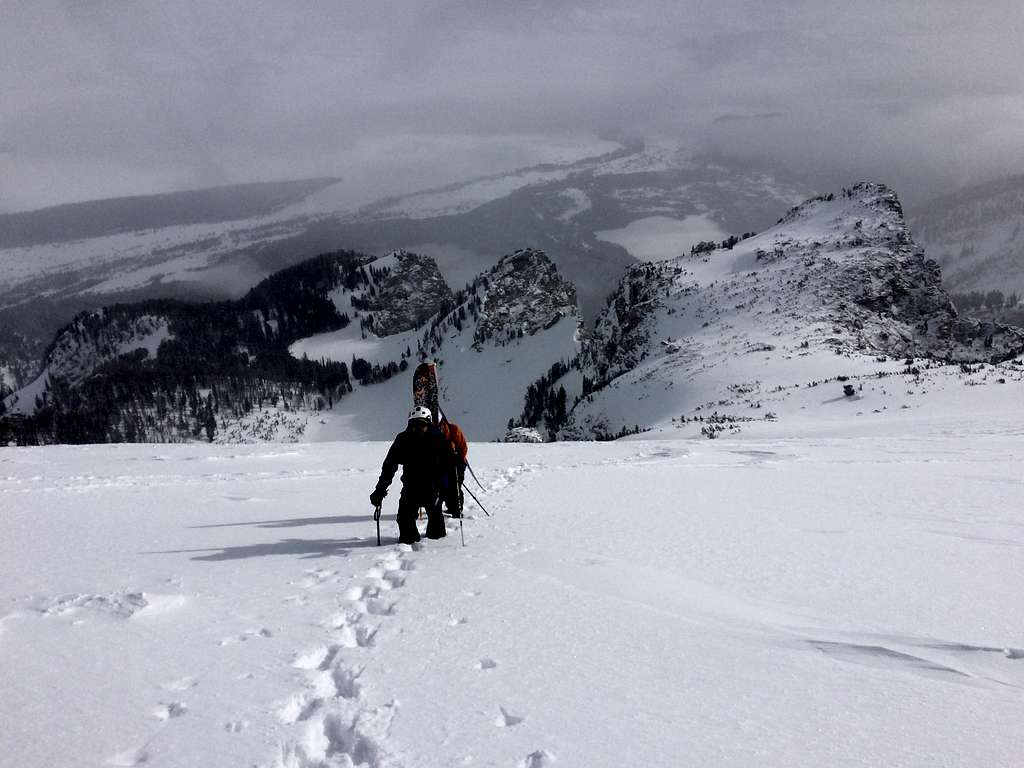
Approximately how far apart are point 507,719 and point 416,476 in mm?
6355

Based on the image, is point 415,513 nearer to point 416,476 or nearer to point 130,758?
point 416,476

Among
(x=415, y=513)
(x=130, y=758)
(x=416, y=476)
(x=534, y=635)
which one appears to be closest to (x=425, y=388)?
(x=416, y=476)

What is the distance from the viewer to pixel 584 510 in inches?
481

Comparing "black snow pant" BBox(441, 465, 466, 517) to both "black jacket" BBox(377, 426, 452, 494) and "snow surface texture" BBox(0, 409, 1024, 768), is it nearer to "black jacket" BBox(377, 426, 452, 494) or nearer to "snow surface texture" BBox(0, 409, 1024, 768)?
"black jacket" BBox(377, 426, 452, 494)

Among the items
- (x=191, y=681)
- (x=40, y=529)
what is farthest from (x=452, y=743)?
(x=40, y=529)

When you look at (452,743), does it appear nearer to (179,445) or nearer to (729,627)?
(729,627)

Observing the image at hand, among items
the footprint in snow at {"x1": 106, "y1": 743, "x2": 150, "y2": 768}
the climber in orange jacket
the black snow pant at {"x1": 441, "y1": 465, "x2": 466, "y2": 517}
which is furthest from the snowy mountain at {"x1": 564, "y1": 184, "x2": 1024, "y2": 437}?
the footprint in snow at {"x1": 106, "y1": 743, "x2": 150, "y2": 768}

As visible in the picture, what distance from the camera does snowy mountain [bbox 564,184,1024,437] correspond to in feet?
207

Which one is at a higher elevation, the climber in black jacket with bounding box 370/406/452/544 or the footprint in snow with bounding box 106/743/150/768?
the climber in black jacket with bounding box 370/406/452/544

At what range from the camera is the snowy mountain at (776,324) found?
63.1 m

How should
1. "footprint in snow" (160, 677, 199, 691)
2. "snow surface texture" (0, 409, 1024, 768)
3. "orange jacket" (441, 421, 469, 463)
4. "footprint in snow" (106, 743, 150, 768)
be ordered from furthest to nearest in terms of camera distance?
"orange jacket" (441, 421, 469, 463), "footprint in snow" (160, 677, 199, 691), "snow surface texture" (0, 409, 1024, 768), "footprint in snow" (106, 743, 150, 768)

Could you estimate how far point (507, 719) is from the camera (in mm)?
4434

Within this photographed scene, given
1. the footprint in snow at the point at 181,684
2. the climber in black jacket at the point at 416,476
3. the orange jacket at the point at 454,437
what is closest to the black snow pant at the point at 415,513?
the climber in black jacket at the point at 416,476

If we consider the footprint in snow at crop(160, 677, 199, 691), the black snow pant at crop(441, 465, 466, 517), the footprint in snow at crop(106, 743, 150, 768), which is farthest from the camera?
the black snow pant at crop(441, 465, 466, 517)
